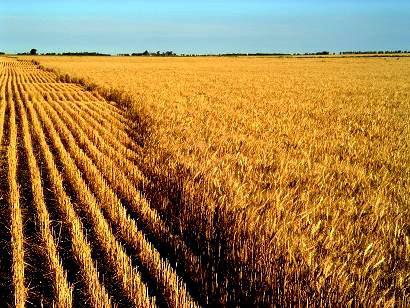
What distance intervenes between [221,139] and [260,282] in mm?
4878

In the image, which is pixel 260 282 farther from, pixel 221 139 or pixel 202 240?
pixel 221 139

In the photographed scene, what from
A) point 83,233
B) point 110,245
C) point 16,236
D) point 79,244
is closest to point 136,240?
point 110,245

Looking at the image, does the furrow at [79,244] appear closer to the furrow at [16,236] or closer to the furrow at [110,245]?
the furrow at [110,245]

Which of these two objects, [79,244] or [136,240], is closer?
[79,244]

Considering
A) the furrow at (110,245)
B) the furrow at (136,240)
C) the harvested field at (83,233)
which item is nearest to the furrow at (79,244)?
the harvested field at (83,233)

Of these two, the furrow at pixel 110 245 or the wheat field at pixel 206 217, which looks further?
the furrow at pixel 110 245

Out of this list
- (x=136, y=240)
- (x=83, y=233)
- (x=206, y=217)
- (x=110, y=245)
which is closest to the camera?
(x=110, y=245)

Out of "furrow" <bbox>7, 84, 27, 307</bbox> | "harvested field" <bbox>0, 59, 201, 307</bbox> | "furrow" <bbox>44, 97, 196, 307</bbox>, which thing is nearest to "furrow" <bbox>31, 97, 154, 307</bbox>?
"harvested field" <bbox>0, 59, 201, 307</bbox>

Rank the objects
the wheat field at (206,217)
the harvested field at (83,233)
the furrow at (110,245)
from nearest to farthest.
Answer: the wheat field at (206,217)
the furrow at (110,245)
the harvested field at (83,233)

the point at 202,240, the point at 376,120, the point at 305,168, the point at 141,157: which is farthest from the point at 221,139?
the point at 376,120

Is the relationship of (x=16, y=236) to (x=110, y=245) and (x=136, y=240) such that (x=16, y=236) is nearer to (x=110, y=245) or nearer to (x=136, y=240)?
(x=110, y=245)

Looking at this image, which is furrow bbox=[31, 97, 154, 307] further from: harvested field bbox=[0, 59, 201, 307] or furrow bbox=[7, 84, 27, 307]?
furrow bbox=[7, 84, 27, 307]

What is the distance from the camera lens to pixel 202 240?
4.45 m

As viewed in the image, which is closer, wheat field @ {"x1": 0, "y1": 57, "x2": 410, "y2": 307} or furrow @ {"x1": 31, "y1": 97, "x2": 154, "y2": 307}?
wheat field @ {"x1": 0, "y1": 57, "x2": 410, "y2": 307}
